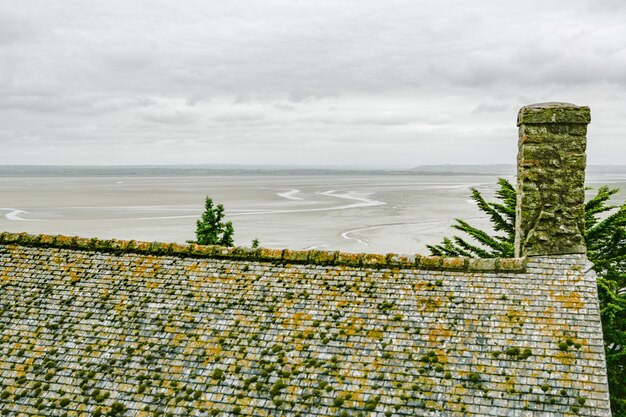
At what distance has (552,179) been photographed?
9.21 metres

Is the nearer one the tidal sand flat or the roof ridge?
the roof ridge

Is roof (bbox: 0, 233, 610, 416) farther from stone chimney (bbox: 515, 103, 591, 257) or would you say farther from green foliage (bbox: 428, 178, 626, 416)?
green foliage (bbox: 428, 178, 626, 416)

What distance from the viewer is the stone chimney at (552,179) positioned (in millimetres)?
8977

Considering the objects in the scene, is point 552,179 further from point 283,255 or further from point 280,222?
point 280,222

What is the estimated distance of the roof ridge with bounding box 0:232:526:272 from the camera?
853cm

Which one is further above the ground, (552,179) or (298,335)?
(552,179)

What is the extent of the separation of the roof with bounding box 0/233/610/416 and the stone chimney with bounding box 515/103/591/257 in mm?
449

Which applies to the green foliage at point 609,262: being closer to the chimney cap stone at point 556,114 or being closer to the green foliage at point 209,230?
the chimney cap stone at point 556,114

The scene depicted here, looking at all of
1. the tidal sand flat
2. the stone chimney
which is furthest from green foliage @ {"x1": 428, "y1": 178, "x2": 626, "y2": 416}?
the tidal sand flat

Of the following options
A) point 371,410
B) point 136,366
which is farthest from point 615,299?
point 136,366

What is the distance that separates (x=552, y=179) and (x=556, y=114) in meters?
0.98

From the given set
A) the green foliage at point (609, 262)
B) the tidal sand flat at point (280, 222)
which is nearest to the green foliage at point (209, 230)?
the green foliage at point (609, 262)

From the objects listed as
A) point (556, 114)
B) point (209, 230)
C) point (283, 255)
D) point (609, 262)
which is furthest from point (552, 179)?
point (209, 230)

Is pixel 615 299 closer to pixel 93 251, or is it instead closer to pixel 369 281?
pixel 369 281
